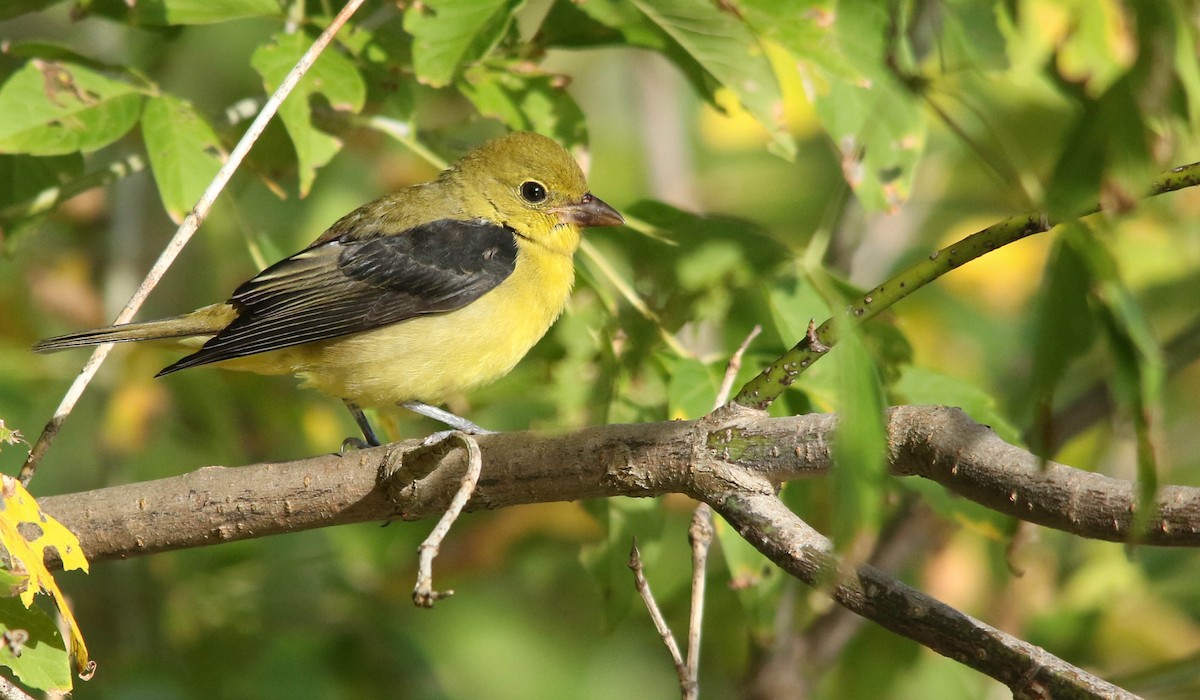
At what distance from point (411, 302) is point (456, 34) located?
3.80 ft

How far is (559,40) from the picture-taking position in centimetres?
346

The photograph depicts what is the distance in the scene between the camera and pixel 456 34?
310 centimetres

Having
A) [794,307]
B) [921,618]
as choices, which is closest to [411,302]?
[794,307]

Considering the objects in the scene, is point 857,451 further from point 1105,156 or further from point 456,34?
point 456,34

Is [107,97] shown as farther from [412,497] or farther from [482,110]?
[412,497]

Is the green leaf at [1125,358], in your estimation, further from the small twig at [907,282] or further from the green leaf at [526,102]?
the green leaf at [526,102]

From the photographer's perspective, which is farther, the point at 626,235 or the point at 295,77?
the point at 626,235

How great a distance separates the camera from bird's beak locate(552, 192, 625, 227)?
398 cm

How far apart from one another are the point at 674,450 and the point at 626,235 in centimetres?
151

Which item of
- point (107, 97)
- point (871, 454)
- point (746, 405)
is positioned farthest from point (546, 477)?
point (107, 97)

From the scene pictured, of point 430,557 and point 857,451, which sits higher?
point 857,451

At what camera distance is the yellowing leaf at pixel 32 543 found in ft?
7.68

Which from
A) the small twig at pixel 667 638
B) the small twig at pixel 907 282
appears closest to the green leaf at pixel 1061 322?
the small twig at pixel 907 282

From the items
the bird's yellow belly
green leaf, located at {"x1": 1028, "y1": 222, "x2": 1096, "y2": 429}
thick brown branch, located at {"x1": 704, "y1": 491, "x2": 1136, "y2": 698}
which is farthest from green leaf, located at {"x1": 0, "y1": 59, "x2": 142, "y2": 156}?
green leaf, located at {"x1": 1028, "y1": 222, "x2": 1096, "y2": 429}
